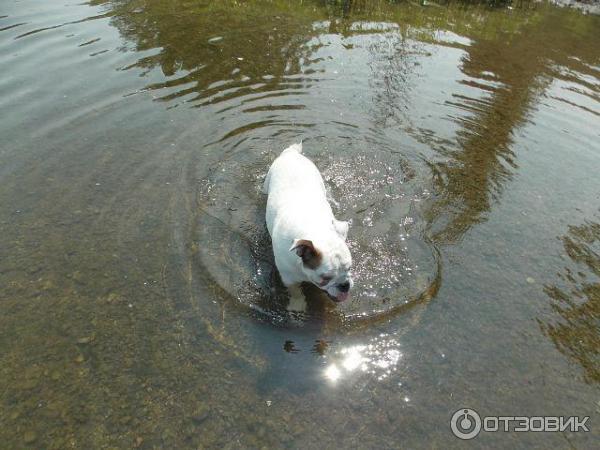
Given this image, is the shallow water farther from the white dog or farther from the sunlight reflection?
the white dog

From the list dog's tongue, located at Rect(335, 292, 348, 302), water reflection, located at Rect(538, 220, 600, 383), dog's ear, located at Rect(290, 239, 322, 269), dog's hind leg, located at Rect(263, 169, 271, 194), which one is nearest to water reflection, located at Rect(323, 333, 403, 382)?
dog's tongue, located at Rect(335, 292, 348, 302)

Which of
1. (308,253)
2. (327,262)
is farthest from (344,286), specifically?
(308,253)

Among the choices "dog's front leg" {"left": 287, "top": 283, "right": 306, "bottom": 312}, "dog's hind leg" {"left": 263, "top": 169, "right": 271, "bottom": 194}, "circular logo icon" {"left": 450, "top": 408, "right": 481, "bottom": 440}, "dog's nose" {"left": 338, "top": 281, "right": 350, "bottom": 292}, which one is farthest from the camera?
"dog's hind leg" {"left": 263, "top": 169, "right": 271, "bottom": 194}

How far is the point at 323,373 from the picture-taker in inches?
199

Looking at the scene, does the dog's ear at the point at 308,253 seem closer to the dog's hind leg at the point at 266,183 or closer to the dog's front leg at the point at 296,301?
the dog's front leg at the point at 296,301

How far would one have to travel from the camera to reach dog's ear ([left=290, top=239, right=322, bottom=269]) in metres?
4.64

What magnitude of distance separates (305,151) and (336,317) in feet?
14.5

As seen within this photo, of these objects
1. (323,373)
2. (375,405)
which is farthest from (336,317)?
(375,405)

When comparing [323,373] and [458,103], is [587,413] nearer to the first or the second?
[323,373]

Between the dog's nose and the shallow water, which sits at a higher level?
the dog's nose

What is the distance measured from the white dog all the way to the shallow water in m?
0.75

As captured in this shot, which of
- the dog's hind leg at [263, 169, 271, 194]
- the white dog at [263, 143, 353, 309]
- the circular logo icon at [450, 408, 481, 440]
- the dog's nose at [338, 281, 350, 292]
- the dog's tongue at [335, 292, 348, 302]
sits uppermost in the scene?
the white dog at [263, 143, 353, 309]

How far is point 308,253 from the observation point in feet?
15.9

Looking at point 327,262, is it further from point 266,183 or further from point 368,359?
point 266,183
